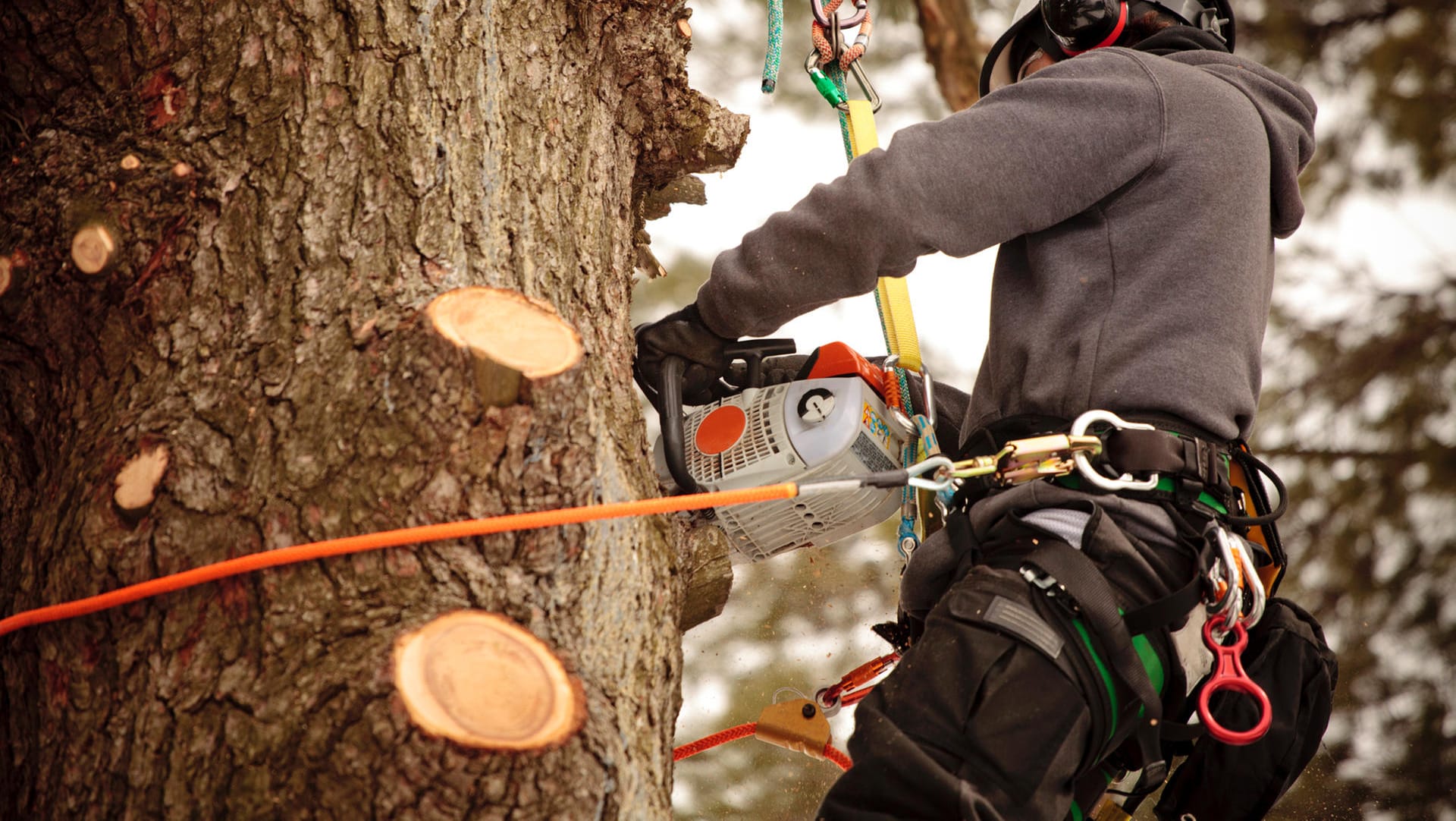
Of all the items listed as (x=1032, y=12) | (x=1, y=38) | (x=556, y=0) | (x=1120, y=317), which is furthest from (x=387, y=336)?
(x=1032, y=12)

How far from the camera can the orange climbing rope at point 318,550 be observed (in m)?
1.02

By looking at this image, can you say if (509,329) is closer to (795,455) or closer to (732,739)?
(795,455)

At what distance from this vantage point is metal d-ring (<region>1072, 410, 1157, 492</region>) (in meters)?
1.35

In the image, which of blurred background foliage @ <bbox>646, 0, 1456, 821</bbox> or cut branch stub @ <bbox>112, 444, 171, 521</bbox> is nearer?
cut branch stub @ <bbox>112, 444, 171, 521</bbox>

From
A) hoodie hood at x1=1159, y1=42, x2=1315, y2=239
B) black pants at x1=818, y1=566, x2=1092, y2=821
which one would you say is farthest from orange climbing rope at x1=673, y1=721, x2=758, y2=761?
hoodie hood at x1=1159, y1=42, x2=1315, y2=239

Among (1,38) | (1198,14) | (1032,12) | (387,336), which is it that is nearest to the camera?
(387,336)

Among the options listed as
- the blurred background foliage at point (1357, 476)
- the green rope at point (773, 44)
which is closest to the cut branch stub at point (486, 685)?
the green rope at point (773, 44)

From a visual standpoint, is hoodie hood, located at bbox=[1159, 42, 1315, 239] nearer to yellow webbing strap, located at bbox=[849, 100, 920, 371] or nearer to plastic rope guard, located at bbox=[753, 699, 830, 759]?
yellow webbing strap, located at bbox=[849, 100, 920, 371]

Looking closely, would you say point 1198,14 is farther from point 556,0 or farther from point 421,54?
point 421,54

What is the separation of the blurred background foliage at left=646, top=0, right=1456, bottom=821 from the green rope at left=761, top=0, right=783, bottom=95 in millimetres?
1614

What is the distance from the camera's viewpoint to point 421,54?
1387 mm

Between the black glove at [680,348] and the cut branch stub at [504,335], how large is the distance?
23.9 inches

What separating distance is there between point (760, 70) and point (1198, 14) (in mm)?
1874

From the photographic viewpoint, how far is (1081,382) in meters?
1.49
